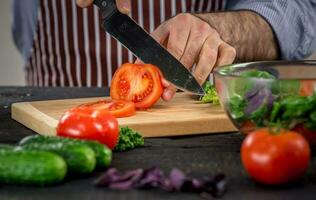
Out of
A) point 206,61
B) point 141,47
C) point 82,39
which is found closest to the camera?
point 141,47

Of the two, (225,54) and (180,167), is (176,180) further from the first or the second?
(225,54)

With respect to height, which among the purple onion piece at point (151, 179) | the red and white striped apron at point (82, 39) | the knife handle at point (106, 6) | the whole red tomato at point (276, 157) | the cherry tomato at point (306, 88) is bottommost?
the red and white striped apron at point (82, 39)

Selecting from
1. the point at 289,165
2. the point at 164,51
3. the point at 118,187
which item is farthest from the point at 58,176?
the point at 164,51

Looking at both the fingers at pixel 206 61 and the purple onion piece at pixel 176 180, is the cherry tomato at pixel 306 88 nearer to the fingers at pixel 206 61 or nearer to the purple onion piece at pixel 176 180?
the purple onion piece at pixel 176 180

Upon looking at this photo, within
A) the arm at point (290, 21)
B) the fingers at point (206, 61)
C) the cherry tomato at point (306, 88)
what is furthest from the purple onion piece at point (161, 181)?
the arm at point (290, 21)

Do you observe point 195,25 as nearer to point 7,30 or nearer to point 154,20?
point 154,20

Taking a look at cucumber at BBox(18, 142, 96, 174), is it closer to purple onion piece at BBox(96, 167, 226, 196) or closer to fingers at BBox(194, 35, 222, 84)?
purple onion piece at BBox(96, 167, 226, 196)

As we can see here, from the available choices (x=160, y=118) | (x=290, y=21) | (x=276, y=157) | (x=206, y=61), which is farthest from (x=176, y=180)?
(x=290, y=21)

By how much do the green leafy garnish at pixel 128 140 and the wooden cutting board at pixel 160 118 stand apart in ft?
0.38

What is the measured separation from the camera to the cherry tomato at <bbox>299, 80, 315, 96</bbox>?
5.36ft

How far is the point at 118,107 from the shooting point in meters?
2.00

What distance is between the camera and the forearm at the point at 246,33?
246 cm

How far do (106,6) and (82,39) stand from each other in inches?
30.0

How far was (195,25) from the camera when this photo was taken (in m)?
2.31
